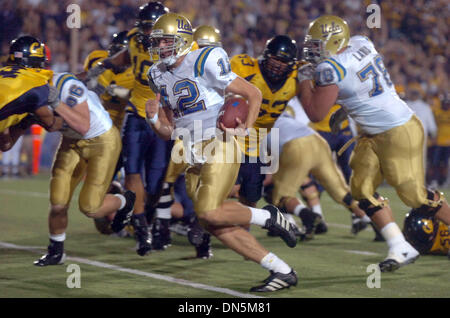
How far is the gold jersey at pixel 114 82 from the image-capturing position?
257 inches

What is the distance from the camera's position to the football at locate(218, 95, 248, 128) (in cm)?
434

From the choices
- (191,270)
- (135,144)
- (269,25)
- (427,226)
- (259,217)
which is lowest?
(191,270)

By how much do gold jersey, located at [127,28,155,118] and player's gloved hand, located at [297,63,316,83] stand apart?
3.72ft

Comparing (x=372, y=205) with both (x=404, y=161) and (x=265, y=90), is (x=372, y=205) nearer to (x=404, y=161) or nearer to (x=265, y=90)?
(x=404, y=161)

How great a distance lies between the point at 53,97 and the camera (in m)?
4.69

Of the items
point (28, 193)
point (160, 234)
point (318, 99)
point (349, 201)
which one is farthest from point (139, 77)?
point (28, 193)

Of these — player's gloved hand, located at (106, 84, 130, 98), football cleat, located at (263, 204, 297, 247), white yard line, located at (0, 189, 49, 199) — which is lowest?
white yard line, located at (0, 189, 49, 199)

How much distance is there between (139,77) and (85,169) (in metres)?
1.02

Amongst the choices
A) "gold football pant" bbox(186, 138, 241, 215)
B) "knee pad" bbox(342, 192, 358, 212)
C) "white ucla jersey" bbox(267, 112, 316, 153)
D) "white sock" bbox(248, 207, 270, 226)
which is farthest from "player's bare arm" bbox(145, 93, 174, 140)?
"knee pad" bbox(342, 192, 358, 212)

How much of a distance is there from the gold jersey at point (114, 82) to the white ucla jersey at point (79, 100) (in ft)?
3.98

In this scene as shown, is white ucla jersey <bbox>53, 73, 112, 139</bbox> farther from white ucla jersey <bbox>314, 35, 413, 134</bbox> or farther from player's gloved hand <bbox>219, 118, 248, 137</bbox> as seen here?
white ucla jersey <bbox>314, 35, 413, 134</bbox>

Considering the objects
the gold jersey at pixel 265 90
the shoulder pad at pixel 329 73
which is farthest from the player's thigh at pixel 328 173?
the shoulder pad at pixel 329 73

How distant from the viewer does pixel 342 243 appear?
638 cm
